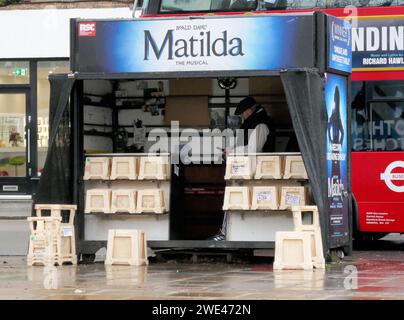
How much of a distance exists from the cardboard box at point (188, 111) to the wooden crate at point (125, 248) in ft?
8.37

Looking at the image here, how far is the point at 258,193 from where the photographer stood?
14.5 meters

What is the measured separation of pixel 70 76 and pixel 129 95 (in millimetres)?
1917

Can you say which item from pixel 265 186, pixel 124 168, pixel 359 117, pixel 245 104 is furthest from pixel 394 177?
pixel 124 168

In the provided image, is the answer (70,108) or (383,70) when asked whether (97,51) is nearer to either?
(70,108)

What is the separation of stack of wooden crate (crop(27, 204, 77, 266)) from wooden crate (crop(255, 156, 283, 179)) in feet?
8.34

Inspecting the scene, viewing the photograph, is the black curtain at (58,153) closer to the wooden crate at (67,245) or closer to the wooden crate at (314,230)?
the wooden crate at (67,245)

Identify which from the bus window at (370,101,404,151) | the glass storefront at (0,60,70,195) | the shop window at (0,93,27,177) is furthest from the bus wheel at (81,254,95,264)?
the shop window at (0,93,27,177)

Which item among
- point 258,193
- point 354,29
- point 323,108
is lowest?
point 258,193

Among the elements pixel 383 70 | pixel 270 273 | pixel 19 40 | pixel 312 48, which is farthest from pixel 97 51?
pixel 19 40

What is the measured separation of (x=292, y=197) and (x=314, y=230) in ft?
2.53

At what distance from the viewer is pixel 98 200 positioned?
49.5ft

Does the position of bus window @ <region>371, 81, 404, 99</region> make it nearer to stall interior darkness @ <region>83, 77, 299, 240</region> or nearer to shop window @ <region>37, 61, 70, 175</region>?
stall interior darkness @ <region>83, 77, 299, 240</region>

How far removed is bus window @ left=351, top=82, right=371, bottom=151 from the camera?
17.7 meters

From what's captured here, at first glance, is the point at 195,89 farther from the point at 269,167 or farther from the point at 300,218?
the point at 300,218
